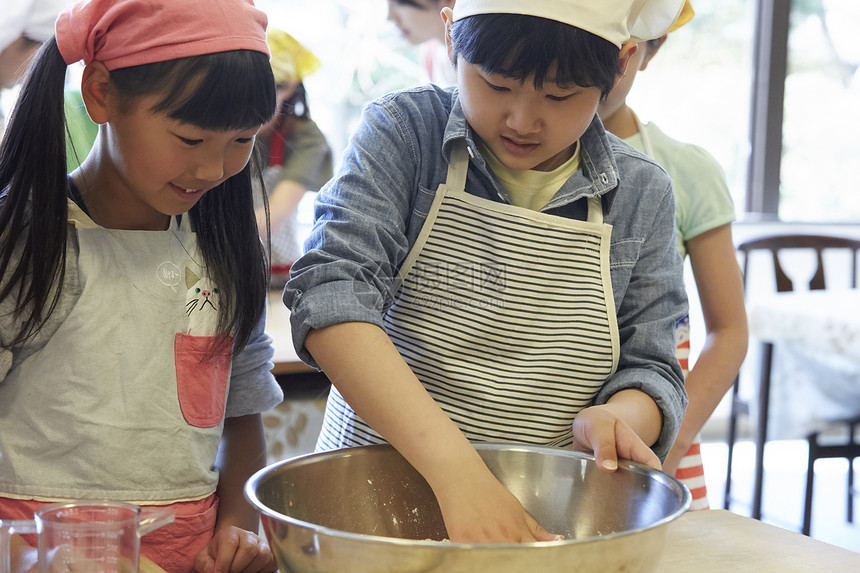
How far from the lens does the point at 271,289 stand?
2.77ft

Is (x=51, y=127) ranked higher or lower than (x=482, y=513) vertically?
higher

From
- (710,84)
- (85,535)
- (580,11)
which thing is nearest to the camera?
(85,535)

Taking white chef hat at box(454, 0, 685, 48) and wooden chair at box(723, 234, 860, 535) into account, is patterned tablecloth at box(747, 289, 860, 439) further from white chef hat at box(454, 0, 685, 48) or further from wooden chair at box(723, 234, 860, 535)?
white chef hat at box(454, 0, 685, 48)

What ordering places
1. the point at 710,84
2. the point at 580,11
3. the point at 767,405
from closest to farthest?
1. the point at 580,11
2. the point at 767,405
3. the point at 710,84

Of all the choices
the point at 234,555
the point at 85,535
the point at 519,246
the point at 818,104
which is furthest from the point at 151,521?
the point at 818,104

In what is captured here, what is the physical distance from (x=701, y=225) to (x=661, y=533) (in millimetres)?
626

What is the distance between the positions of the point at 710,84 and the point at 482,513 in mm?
2794

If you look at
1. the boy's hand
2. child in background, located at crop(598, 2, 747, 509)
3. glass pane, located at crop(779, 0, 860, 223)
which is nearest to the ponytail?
the boy's hand

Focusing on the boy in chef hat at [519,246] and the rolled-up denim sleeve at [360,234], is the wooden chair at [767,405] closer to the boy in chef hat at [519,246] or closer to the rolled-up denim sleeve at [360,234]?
the boy in chef hat at [519,246]

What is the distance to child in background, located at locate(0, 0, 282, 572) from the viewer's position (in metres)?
0.65

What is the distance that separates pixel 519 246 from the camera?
772 mm

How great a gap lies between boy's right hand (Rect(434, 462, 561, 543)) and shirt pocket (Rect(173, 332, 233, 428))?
10.8 inches

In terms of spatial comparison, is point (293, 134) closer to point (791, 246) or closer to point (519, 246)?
point (519, 246)

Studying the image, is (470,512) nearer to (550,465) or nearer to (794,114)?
(550,465)
